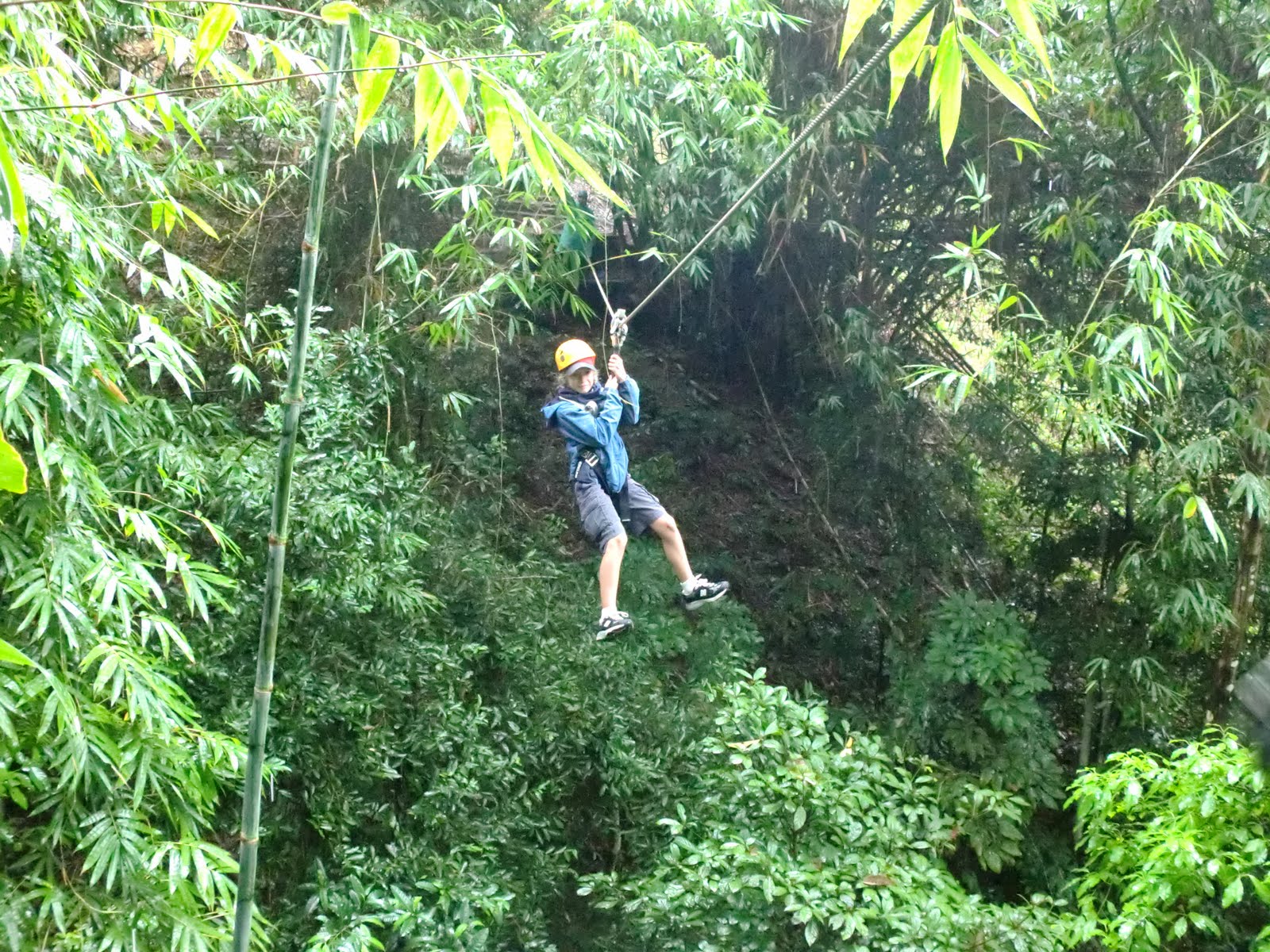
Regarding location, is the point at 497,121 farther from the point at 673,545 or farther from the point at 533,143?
the point at 673,545

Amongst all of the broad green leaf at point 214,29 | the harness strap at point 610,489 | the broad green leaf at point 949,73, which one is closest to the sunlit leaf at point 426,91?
the broad green leaf at point 214,29

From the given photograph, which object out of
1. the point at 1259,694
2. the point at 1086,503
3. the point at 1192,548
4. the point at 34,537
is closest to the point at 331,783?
the point at 34,537

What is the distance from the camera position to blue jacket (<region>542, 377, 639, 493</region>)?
374 centimetres

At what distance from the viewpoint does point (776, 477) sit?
6.67 metres

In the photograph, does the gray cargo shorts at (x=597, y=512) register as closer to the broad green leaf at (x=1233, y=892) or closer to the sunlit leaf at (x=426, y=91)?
the broad green leaf at (x=1233, y=892)

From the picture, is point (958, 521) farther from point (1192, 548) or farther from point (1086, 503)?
point (1192, 548)

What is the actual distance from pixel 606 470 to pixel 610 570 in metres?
0.39

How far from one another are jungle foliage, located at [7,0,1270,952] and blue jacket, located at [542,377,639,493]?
592 mm

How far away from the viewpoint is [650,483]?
5781 millimetres

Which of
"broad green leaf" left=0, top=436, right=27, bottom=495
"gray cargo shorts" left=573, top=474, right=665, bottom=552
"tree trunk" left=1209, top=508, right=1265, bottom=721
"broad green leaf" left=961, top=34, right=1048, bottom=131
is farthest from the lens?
"tree trunk" left=1209, top=508, right=1265, bottom=721

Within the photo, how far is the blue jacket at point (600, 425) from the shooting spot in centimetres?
374

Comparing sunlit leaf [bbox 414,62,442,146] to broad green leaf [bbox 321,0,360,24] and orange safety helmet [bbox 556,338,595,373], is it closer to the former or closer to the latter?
broad green leaf [bbox 321,0,360,24]

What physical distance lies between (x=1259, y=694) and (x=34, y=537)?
7.90 ft

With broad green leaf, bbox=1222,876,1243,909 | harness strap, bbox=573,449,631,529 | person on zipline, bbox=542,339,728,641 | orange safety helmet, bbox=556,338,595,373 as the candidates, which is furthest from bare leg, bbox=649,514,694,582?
broad green leaf, bbox=1222,876,1243,909
